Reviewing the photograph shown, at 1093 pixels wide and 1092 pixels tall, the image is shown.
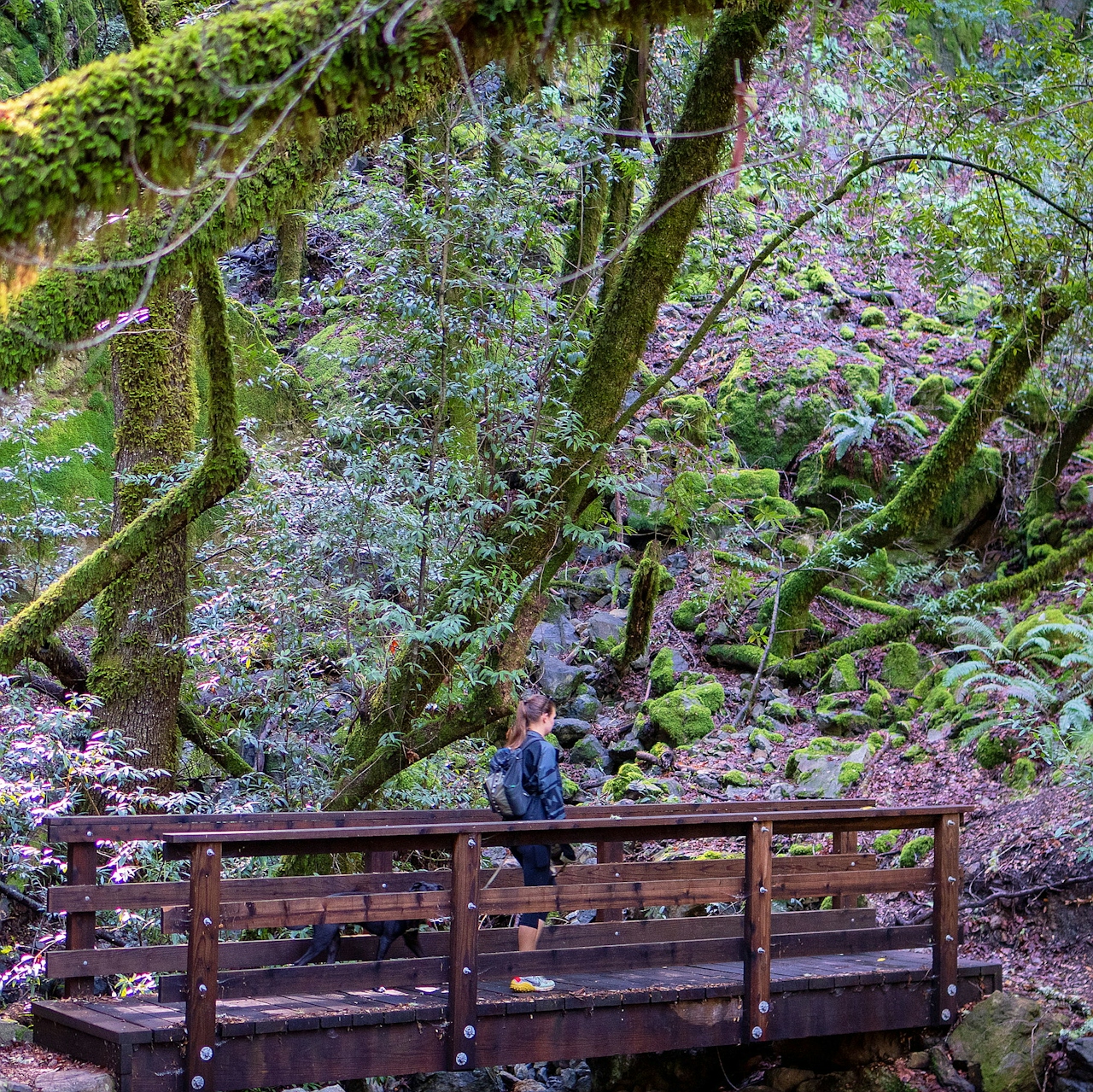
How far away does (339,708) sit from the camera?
1035 centimetres

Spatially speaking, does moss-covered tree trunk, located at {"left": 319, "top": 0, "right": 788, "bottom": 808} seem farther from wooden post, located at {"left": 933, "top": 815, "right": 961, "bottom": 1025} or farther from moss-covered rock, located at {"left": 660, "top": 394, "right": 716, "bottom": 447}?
moss-covered rock, located at {"left": 660, "top": 394, "right": 716, "bottom": 447}

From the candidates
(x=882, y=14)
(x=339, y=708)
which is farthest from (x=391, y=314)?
(x=882, y=14)

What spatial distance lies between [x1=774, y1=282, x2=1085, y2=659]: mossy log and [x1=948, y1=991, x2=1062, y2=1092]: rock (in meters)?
6.89

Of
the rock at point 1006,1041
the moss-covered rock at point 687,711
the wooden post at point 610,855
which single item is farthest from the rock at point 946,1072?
the moss-covered rock at point 687,711

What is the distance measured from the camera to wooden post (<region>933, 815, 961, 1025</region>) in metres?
6.69

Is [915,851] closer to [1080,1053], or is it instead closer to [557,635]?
[1080,1053]

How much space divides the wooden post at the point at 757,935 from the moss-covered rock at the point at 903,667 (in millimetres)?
7003

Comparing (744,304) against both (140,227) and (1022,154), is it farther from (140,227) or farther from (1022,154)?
(140,227)

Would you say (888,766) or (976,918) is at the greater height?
(888,766)

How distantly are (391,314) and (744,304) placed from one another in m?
10.0

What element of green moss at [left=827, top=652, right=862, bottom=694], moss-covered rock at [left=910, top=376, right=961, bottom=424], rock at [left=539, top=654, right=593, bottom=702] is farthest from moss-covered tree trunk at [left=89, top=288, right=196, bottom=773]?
moss-covered rock at [left=910, top=376, right=961, bottom=424]

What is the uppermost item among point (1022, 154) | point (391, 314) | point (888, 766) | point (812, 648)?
point (1022, 154)

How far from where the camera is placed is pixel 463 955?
5.46 metres

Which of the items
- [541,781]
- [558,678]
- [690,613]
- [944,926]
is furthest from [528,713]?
[690,613]
